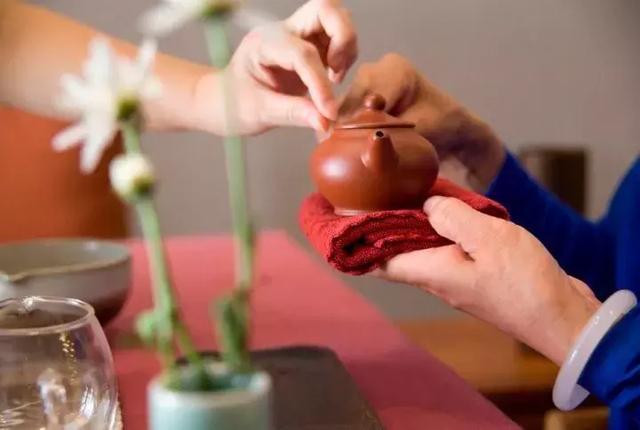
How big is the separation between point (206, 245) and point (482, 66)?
992 millimetres

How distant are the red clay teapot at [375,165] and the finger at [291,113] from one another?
0.03 m

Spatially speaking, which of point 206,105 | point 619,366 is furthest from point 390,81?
point 619,366

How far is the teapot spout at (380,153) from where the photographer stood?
65cm

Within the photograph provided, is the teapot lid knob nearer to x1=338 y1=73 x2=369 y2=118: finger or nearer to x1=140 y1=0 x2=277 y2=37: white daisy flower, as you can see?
x1=338 y1=73 x2=369 y2=118: finger

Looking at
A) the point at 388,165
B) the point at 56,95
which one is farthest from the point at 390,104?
the point at 56,95

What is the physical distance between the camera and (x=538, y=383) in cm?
160

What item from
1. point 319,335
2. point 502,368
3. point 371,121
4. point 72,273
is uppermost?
point 371,121

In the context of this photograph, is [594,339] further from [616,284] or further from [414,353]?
[616,284]

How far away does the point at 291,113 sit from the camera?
769mm

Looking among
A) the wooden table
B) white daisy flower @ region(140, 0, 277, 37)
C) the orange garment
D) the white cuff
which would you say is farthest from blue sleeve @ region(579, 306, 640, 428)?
the orange garment

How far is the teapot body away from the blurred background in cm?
113

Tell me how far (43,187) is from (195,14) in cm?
156

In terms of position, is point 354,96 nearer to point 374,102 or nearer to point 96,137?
point 374,102

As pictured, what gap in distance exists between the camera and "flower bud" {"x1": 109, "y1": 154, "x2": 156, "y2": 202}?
0.28 m
